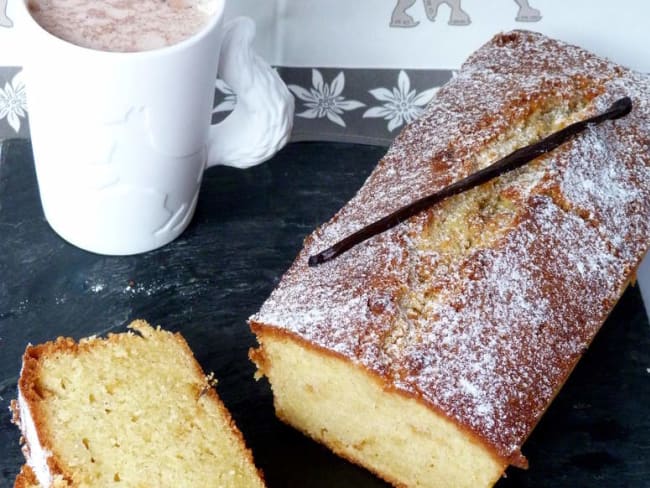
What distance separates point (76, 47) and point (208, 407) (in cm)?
85

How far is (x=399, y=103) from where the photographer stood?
3.46 meters

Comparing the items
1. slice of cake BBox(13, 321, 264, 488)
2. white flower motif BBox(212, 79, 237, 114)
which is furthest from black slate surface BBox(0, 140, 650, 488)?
white flower motif BBox(212, 79, 237, 114)

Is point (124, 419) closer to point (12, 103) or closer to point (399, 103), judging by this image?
point (12, 103)

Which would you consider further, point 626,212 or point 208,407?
point 626,212

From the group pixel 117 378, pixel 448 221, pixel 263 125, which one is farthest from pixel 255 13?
pixel 117 378

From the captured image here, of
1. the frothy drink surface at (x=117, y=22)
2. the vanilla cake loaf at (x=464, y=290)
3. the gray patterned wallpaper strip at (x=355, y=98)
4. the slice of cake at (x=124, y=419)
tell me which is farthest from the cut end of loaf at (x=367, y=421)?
the gray patterned wallpaper strip at (x=355, y=98)

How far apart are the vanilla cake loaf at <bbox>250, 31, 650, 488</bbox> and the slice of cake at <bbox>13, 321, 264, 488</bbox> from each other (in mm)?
217

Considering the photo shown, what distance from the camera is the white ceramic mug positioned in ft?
7.57

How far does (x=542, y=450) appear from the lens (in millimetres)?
2510

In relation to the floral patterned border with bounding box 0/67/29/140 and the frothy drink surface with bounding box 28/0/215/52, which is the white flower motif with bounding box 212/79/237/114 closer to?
the floral patterned border with bounding box 0/67/29/140

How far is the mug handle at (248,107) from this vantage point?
2547 millimetres

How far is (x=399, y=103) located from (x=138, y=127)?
1259 millimetres

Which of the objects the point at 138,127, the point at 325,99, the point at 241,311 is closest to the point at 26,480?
the point at 241,311

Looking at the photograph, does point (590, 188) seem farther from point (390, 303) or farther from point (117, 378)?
point (117, 378)
